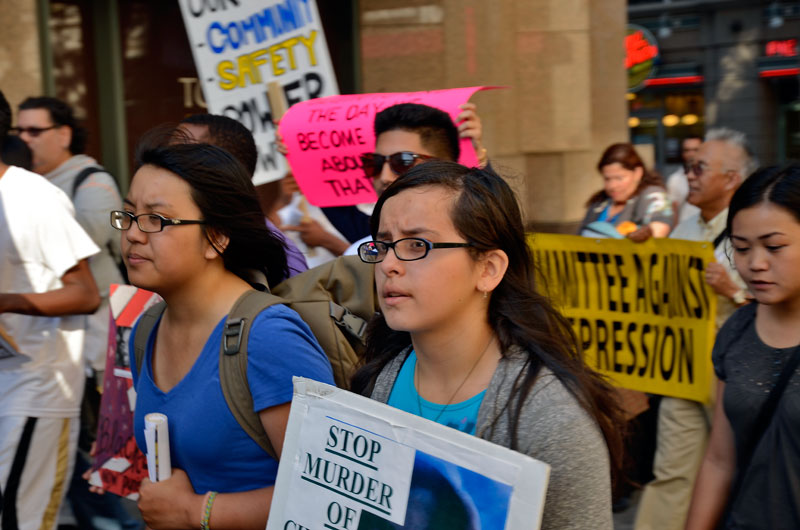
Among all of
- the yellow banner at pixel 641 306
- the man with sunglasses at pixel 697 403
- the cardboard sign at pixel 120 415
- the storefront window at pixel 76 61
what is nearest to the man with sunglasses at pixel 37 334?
the cardboard sign at pixel 120 415

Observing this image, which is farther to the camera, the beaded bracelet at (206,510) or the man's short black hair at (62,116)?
the man's short black hair at (62,116)

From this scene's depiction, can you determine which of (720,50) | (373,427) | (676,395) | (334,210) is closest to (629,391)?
(676,395)

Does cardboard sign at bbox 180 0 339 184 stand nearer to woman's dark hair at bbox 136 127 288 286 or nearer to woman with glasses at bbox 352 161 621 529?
woman's dark hair at bbox 136 127 288 286

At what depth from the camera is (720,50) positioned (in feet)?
83.6

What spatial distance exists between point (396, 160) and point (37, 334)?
1520mm

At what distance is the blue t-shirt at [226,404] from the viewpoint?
2.35 m

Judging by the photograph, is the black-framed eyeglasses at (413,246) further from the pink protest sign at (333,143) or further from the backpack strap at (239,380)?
the pink protest sign at (333,143)

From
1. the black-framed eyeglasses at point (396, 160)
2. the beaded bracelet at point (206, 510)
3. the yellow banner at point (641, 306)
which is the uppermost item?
the black-framed eyeglasses at point (396, 160)

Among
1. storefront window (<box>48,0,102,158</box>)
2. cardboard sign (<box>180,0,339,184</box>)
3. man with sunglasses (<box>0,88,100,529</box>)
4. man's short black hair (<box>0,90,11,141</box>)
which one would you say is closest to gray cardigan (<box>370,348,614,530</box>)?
man with sunglasses (<box>0,88,100,529</box>)

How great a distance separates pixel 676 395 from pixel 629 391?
1.32ft

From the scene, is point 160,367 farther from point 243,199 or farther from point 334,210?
point 334,210

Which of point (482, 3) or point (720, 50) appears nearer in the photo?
point (482, 3)

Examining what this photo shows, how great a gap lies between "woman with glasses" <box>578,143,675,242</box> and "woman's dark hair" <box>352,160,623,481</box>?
4196 millimetres

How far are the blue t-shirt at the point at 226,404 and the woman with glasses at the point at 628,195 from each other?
417cm
